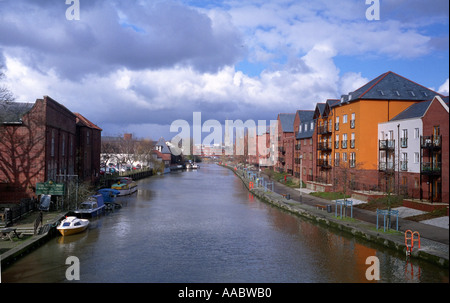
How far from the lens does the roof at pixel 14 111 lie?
97.2ft

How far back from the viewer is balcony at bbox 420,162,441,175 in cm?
2621

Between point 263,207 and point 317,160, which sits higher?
point 317,160

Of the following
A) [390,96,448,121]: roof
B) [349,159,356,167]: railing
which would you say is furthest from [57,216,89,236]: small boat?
[390,96,448,121]: roof

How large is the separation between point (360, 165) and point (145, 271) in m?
26.1

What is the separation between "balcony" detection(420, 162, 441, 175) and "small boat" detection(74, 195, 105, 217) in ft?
87.1

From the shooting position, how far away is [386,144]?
3356 cm

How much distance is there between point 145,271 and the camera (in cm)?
1703

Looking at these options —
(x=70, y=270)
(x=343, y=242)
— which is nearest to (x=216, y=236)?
(x=343, y=242)

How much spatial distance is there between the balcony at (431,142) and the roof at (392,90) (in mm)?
9552

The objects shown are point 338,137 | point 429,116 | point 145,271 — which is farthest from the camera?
point 338,137

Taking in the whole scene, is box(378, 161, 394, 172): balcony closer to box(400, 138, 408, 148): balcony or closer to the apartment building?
box(400, 138, 408, 148): balcony

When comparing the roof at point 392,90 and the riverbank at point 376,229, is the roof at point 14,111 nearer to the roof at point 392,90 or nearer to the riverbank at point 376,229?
the riverbank at point 376,229
